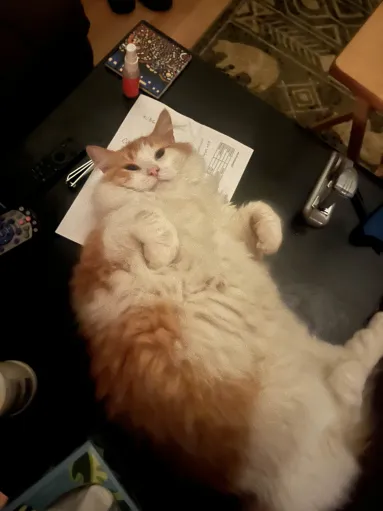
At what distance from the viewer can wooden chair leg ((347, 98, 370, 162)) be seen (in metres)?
1.28

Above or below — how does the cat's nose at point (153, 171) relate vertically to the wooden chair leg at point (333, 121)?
below

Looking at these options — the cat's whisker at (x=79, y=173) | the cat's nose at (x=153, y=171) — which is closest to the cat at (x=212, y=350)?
the cat's nose at (x=153, y=171)

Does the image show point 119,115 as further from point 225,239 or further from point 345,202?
point 345,202

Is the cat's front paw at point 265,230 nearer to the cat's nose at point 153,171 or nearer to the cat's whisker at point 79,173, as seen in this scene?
the cat's nose at point 153,171

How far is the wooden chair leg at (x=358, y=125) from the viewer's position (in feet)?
4.21

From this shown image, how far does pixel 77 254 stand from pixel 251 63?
3.36 ft

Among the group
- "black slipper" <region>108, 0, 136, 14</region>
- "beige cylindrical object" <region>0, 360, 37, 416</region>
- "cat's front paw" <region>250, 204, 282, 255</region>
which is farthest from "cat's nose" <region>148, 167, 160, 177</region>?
"black slipper" <region>108, 0, 136, 14</region>

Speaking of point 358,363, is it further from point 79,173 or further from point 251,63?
point 251,63

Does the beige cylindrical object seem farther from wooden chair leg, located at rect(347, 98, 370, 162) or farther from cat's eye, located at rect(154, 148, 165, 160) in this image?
wooden chair leg, located at rect(347, 98, 370, 162)

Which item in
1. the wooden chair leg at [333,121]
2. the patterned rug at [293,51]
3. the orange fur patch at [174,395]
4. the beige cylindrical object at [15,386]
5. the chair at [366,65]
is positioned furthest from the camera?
the patterned rug at [293,51]

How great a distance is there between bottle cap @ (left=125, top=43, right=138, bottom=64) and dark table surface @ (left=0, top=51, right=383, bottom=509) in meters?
0.10

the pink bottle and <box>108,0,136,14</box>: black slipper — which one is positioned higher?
<box>108,0,136,14</box>: black slipper

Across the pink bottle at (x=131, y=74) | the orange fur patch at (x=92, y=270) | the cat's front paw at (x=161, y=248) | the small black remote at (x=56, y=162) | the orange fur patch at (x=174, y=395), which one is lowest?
the orange fur patch at (x=174, y=395)

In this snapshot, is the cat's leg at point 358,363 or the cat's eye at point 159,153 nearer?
the cat's leg at point 358,363
